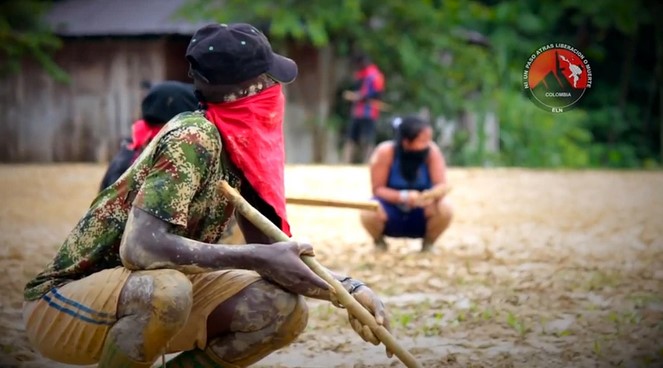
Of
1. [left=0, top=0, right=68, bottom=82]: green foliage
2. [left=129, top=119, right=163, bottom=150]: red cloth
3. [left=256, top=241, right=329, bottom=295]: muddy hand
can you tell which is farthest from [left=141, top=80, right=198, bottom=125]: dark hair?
[left=0, top=0, right=68, bottom=82]: green foliage

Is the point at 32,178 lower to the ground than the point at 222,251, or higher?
lower

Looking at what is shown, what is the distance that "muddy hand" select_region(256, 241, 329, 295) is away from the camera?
12.4 ft

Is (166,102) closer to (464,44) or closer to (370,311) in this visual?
(370,311)

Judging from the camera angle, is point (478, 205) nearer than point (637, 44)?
Yes

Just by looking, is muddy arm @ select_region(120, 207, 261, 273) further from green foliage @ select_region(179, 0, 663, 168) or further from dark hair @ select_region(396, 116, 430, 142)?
green foliage @ select_region(179, 0, 663, 168)

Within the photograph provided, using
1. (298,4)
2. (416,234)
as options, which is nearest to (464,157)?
(298,4)

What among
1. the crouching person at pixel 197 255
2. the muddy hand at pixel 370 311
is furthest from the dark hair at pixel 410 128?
the muddy hand at pixel 370 311

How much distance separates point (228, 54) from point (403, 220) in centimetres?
550

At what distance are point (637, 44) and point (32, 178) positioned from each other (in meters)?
17.5

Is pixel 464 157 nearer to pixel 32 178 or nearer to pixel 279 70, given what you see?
pixel 32 178

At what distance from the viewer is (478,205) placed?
46.5ft

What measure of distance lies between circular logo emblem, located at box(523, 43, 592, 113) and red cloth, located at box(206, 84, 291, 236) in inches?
124

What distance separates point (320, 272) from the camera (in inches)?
153

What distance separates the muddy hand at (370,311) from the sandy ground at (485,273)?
1.26m
